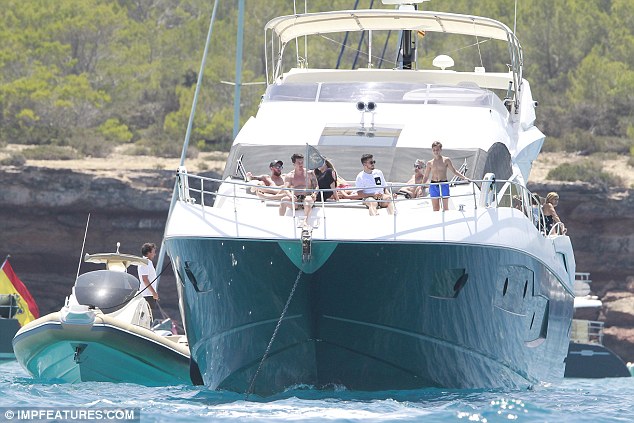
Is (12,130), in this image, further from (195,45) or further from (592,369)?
(592,369)

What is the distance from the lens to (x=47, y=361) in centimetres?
1842

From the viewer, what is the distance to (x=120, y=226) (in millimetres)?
37344

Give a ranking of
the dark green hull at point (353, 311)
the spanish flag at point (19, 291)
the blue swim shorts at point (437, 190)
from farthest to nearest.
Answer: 1. the spanish flag at point (19, 291)
2. the blue swim shorts at point (437, 190)
3. the dark green hull at point (353, 311)

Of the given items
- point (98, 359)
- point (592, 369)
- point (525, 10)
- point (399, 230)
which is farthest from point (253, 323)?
point (525, 10)

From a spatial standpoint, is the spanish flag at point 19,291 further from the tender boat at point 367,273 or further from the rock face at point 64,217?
the tender boat at point 367,273

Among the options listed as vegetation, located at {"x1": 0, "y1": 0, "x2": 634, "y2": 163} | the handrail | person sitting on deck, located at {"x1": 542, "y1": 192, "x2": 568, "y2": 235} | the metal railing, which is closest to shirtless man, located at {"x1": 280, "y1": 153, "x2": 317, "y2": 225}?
the handrail

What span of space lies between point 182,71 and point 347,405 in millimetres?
33944

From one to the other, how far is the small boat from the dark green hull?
2.71 metres

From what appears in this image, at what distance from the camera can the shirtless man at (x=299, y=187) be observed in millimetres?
13898

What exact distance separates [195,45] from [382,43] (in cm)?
719

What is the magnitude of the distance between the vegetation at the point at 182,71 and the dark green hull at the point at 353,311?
27.3 meters

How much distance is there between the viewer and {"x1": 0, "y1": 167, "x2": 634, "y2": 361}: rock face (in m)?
36.7

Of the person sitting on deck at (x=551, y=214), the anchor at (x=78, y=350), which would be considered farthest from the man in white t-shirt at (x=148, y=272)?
the person sitting on deck at (x=551, y=214)

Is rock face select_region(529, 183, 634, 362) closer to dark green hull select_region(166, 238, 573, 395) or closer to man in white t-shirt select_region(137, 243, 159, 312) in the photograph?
man in white t-shirt select_region(137, 243, 159, 312)
